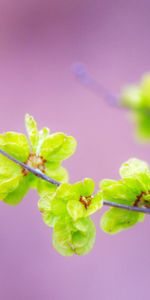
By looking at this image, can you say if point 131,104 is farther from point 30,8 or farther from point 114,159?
point 30,8

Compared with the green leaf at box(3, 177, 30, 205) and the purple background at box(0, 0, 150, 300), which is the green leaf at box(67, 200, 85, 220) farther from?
the purple background at box(0, 0, 150, 300)

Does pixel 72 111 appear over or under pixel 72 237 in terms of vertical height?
over

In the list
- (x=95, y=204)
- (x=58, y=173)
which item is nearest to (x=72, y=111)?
(x=58, y=173)

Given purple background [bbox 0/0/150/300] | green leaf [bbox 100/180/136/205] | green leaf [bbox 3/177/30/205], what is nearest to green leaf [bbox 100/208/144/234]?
green leaf [bbox 100/180/136/205]

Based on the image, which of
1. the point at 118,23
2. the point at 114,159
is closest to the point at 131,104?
the point at 114,159

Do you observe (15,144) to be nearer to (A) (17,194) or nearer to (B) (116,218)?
(A) (17,194)
